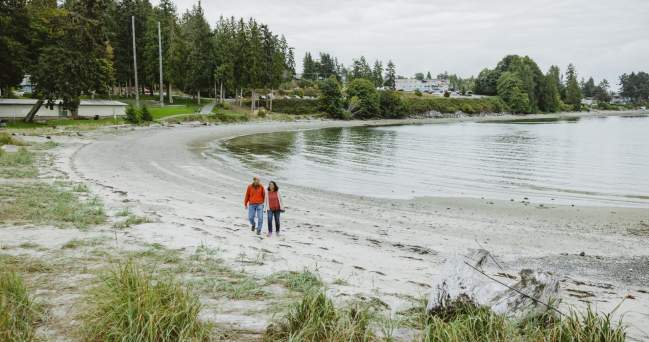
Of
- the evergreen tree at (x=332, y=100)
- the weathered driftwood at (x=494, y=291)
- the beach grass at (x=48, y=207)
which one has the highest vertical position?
the evergreen tree at (x=332, y=100)

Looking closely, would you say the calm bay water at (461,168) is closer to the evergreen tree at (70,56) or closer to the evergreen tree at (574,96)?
the evergreen tree at (70,56)

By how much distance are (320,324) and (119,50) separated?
87.9 metres

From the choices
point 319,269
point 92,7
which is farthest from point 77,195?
point 92,7

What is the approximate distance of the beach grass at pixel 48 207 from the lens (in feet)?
38.8

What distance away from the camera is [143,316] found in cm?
548

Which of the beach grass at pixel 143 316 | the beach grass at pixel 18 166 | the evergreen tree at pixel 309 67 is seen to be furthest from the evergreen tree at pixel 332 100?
the beach grass at pixel 143 316

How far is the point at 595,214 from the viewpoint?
17953mm

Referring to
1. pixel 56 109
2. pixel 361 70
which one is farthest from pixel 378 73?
pixel 56 109

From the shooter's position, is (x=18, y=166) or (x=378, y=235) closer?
(x=378, y=235)

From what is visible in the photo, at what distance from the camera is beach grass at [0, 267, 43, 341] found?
17.1 feet

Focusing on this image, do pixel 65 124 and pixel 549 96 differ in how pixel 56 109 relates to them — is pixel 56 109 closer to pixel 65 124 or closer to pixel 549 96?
pixel 65 124

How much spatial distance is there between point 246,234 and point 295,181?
1264 centimetres

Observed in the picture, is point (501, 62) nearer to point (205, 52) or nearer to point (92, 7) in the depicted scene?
point (205, 52)

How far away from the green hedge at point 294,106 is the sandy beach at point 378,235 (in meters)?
74.6
